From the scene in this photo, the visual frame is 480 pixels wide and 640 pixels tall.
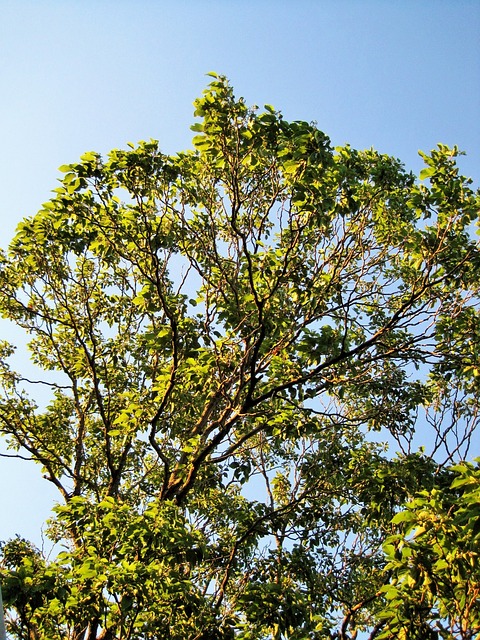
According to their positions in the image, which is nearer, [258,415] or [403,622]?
[403,622]

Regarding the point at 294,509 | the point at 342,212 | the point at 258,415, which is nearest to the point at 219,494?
the point at 294,509

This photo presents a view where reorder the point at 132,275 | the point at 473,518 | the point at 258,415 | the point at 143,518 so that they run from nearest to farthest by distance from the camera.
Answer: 1. the point at 473,518
2. the point at 143,518
3. the point at 258,415
4. the point at 132,275

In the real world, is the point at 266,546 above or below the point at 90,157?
below

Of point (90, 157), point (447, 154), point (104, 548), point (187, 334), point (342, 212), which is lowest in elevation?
point (104, 548)

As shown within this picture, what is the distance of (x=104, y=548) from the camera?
7.52 metres

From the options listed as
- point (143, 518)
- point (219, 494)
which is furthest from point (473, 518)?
point (219, 494)

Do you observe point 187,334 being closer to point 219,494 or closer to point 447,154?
point 219,494

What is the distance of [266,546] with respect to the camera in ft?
31.3

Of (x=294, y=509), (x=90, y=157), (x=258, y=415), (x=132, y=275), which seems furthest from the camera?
(x=132, y=275)

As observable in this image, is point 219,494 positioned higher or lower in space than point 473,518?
higher

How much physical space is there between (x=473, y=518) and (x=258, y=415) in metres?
4.63

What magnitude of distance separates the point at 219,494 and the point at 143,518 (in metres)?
4.33

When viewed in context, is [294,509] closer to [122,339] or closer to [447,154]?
[122,339]

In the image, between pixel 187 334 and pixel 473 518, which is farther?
pixel 187 334
